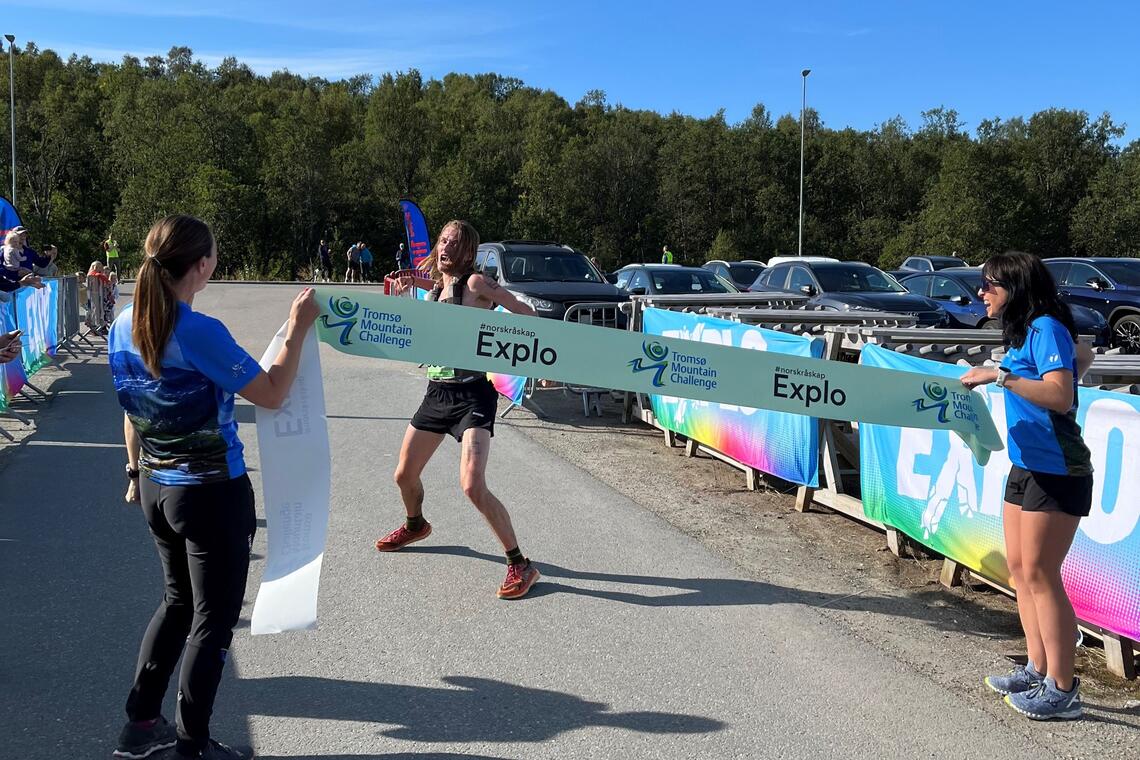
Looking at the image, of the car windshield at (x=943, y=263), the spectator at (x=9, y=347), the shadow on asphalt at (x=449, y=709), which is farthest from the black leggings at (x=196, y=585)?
the car windshield at (x=943, y=263)

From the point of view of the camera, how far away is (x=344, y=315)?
12.5 ft

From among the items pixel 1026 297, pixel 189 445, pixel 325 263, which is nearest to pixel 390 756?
pixel 189 445

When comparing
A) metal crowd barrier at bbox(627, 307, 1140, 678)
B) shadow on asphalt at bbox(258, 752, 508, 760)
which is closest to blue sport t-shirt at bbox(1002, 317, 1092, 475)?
metal crowd barrier at bbox(627, 307, 1140, 678)

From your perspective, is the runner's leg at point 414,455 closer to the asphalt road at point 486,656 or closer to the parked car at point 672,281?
the asphalt road at point 486,656

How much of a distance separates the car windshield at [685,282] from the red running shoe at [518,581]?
12.3 metres

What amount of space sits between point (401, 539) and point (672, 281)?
12576 mm

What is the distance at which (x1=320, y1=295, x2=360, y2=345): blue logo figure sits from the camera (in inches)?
148

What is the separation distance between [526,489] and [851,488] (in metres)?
2.59

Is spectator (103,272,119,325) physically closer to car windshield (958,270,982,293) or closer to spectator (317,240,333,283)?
car windshield (958,270,982,293)

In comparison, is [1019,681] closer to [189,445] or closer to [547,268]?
[189,445]

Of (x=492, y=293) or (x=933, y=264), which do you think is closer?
(x=492, y=293)

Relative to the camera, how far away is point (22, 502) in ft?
22.0

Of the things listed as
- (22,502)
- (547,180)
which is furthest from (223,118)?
(22,502)

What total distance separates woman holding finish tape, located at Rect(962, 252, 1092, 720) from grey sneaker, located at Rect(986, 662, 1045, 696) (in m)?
0.04
